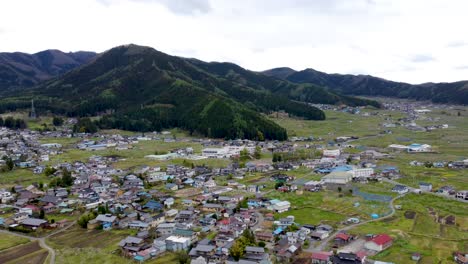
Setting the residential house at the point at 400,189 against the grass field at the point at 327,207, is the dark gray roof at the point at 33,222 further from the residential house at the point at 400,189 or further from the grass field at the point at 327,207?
the residential house at the point at 400,189

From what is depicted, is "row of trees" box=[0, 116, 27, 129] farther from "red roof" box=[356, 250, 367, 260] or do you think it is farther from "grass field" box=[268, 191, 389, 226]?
"red roof" box=[356, 250, 367, 260]

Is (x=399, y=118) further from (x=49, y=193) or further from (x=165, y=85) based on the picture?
(x=49, y=193)

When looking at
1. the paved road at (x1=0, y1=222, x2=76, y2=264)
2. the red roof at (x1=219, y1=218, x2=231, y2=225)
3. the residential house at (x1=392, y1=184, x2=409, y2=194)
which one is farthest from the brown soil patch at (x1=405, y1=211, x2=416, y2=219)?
the paved road at (x1=0, y1=222, x2=76, y2=264)

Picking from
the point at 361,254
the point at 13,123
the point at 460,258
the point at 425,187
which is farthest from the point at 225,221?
the point at 13,123

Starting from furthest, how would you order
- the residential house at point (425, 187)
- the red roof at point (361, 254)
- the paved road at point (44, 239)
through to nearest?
the residential house at point (425, 187) < the paved road at point (44, 239) < the red roof at point (361, 254)

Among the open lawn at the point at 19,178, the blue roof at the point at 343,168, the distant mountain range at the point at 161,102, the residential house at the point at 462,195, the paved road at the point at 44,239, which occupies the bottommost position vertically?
the paved road at the point at 44,239

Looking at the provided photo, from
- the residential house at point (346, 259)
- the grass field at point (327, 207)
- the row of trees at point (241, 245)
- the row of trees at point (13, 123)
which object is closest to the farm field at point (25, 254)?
the row of trees at point (241, 245)

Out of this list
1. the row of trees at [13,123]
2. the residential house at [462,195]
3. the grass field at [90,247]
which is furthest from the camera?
the row of trees at [13,123]

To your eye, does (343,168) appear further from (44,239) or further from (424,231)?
(44,239)

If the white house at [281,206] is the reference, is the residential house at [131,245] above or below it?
below
